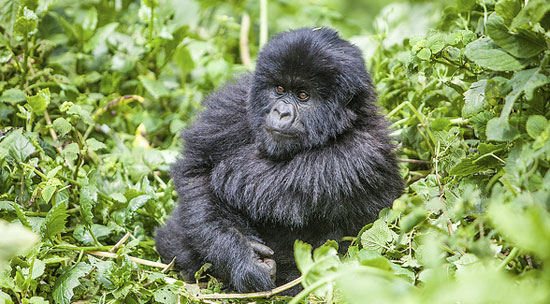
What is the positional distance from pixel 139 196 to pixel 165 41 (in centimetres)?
164

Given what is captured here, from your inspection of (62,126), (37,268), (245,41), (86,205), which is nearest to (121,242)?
(86,205)

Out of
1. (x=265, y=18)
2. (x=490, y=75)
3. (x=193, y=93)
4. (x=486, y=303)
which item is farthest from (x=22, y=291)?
(x=265, y=18)

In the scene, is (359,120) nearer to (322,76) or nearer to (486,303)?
(322,76)

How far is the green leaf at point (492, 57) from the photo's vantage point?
2148 millimetres

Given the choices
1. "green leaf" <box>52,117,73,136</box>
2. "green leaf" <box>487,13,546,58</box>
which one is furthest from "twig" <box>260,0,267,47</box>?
"green leaf" <box>487,13,546,58</box>

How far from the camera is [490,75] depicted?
2422 millimetres

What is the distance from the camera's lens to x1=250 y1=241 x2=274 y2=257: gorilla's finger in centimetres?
301

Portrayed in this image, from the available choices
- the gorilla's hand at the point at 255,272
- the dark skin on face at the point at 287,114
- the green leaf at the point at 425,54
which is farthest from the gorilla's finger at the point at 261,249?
the green leaf at the point at 425,54

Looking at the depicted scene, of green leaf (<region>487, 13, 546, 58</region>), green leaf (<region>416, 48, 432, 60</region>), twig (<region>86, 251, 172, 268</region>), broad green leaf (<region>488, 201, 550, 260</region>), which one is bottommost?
twig (<region>86, 251, 172, 268</region>)

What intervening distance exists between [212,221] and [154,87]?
1.73m

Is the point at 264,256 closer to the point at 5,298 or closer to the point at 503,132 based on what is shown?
the point at 5,298

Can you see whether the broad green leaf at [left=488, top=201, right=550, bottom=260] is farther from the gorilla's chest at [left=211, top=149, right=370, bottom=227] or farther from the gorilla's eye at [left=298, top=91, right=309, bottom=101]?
the gorilla's eye at [left=298, top=91, right=309, bottom=101]

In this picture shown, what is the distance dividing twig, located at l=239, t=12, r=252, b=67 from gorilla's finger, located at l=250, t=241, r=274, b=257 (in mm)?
2785

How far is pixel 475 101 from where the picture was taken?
2.56 metres
